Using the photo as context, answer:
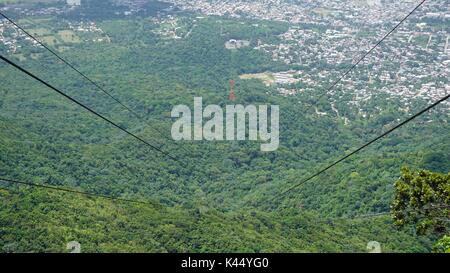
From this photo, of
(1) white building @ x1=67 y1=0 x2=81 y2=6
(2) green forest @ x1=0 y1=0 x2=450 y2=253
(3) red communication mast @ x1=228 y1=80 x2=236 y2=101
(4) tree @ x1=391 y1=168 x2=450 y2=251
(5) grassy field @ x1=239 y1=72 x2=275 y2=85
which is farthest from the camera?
(1) white building @ x1=67 y1=0 x2=81 y2=6

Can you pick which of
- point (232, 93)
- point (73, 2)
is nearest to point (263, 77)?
point (232, 93)

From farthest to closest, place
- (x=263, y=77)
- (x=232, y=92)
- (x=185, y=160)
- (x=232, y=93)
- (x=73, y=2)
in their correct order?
1. (x=73, y=2)
2. (x=263, y=77)
3. (x=232, y=92)
4. (x=232, y=93)
5. (x=185, y=160)

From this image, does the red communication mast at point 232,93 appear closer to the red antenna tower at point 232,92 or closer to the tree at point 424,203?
the red antenna tower at point 232,92

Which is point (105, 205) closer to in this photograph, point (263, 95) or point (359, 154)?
point (359, 154)

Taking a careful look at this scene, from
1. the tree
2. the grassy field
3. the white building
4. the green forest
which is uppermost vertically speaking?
the tree

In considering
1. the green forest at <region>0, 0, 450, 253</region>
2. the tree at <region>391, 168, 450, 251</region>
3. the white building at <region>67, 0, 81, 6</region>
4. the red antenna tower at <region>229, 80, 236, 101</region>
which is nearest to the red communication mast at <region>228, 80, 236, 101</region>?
the red antenna tower at <region>229, 80, 236, 101</region>

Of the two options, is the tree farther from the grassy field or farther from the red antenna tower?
the grassy field

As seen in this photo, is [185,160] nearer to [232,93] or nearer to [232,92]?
[232,93]

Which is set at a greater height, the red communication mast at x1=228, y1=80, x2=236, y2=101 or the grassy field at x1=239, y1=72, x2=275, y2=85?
the red communication mast at x1=228, y1=80, x2=236, y2=101

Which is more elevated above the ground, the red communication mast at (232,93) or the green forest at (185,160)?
the green forest at (185,160)

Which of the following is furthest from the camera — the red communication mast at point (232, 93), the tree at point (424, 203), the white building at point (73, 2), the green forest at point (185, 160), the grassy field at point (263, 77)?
the white building at point (73, 2)

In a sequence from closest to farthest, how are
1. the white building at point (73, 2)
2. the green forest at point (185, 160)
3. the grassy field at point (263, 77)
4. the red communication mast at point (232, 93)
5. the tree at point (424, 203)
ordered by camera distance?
the tree at point (424, 203), the green forest at point (185, 160), the red communication mast at point (232, 93), the grassy field at point (263, 77), the white building at point (73, 2)

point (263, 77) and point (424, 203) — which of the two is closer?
point (424, 203)

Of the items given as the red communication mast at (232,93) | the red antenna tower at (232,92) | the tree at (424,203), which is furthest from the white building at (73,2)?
the tree at (424,203)
